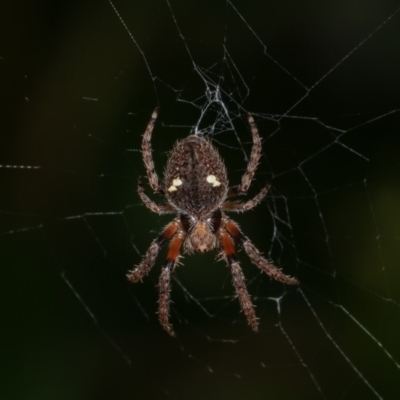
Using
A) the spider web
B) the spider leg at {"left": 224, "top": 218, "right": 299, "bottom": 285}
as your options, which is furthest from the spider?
the spider web

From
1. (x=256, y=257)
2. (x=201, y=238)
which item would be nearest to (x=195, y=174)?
(x=201, y=238)

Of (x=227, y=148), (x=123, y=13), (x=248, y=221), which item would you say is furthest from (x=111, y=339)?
(x=123, y=13)

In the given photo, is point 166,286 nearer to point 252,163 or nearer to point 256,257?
point 256,257

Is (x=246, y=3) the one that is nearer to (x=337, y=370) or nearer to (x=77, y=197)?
(x=77, y=197)

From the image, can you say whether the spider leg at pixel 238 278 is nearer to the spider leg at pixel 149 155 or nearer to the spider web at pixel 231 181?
the spider web at pixel 231 181

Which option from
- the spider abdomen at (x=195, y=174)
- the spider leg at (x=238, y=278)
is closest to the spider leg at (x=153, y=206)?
the spider abdomen at (x=195, y=174)

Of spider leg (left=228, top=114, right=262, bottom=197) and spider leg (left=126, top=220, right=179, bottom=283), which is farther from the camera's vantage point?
spider leg (left=126, top=220, right=179, bottom=283)

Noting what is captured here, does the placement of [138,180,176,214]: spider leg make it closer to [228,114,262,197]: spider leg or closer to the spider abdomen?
the spider abdomen
